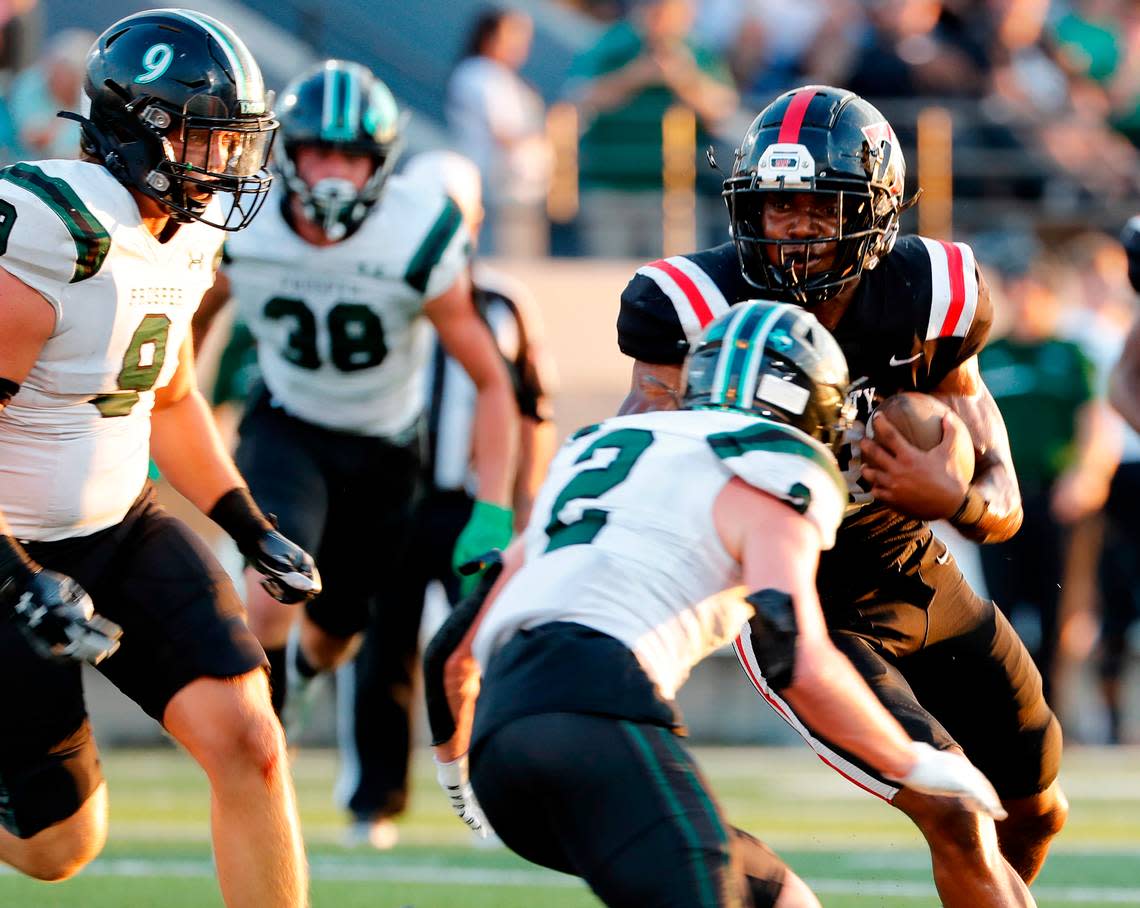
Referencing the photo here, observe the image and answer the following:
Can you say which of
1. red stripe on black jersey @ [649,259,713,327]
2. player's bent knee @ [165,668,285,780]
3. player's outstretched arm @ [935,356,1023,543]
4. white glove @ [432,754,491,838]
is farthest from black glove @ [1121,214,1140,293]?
player's bent knee @ [165,668,285,780]

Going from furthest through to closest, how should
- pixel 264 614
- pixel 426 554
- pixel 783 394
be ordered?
pixel 426 554, pixel 264 614, pixel 783 394

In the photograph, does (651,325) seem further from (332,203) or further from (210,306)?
(210,306)

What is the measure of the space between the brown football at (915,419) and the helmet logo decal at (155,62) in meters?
1.45

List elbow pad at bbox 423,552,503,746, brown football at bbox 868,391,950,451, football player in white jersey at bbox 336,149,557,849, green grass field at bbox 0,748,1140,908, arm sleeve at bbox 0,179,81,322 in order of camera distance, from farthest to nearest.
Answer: football player in white jersey at bbox 336,149,557,849 → green grass field at bbox 0,748,1140,908 → brown football at bbox 868,391,950,451 → arm sleeve at bbox 0,179,81,322 → elbow pad at bbox 423,552,503,746

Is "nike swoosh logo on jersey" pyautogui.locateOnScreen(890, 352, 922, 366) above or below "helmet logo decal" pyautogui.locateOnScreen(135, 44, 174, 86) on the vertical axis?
below

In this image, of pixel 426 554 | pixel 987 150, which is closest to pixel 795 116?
pixel 426 554

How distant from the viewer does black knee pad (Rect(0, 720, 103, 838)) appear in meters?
3.70

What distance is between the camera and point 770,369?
308 centimetres

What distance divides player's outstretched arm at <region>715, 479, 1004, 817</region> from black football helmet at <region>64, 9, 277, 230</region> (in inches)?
52.8

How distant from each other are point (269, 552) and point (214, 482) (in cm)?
19

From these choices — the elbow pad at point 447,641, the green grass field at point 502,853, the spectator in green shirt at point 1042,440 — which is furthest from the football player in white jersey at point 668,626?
→ the spectator in green shirt at point 1042,440

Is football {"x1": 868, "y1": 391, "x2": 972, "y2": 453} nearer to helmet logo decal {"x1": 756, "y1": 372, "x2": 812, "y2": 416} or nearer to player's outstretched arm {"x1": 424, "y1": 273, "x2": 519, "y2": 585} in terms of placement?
helmet logo decal {"x1": 756, "y1": 372, "x2": 812, "y2": 416}

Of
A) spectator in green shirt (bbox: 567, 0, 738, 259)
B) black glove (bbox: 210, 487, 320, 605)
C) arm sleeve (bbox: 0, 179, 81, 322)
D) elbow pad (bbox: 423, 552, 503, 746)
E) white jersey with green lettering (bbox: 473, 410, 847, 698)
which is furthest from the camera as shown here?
spectator in green shirt (bbox: 567, 0, 738, 259)

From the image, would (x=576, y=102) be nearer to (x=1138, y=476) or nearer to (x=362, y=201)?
(x=1138, y=476)
